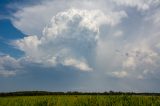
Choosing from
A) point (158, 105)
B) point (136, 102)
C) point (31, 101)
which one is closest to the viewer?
point (158, 105)

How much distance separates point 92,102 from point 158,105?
5582 millimetres

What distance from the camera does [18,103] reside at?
2798cm

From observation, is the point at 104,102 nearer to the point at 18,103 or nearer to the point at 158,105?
the point at 158,105

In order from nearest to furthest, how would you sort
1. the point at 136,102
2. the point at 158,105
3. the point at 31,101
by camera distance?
the point at 158,105 < the point at 136,102 < the point at 31,101

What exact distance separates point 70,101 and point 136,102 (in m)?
5.57

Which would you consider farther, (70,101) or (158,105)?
(70,101)

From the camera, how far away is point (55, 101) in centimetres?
2836

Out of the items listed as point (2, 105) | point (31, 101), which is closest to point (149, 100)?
point (31, 101)

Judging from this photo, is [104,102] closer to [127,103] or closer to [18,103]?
[127,103]

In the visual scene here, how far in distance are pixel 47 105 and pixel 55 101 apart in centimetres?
124

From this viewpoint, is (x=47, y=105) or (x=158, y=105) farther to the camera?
(x=47, y=105)

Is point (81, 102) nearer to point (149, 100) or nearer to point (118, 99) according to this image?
point (118, 99)

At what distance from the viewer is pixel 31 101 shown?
28516 mm

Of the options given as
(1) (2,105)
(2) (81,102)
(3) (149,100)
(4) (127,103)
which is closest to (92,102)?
(2) (81,102)
